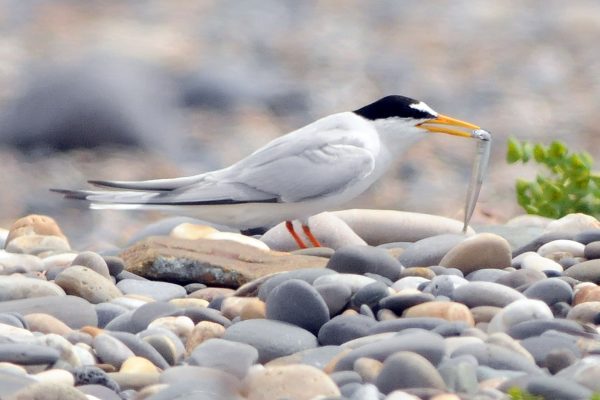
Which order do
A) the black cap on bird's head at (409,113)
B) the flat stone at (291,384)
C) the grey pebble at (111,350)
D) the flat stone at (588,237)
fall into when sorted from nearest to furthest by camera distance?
the flat stone at (291,384) → the grey pebble at (111,350) → the flat stone at (588,237) → the black cap on bird's head at (409,113)

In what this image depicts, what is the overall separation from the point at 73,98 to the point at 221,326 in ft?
21.2

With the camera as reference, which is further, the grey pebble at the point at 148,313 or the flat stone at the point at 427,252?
the flat stone at the point at 427,252

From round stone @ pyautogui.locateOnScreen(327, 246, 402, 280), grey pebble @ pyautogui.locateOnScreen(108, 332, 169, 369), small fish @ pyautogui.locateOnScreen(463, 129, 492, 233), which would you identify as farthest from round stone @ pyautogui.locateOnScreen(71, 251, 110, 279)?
small fish @ pyautogui.locateOnScreen(463, 129, 492, 233)

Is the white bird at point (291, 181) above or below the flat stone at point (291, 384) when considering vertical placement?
above

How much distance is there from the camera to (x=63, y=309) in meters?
4.30

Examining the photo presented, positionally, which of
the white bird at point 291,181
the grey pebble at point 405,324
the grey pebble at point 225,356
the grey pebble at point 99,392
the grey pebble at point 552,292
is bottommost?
the grey pebble at point 99,392

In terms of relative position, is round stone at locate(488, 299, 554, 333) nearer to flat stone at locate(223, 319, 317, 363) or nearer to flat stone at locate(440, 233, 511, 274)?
flat stone at locate(223, 319, 317, 363)

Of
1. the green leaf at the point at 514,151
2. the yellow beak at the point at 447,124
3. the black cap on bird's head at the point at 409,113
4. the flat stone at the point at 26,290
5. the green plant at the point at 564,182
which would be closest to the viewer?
the flat stone at the point at 26,290

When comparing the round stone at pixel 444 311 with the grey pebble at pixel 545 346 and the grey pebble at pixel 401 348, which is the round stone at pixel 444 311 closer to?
the grey pebble at pixel 545 346

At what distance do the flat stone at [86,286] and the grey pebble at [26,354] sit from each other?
1.14m

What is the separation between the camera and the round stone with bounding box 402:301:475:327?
154 inches

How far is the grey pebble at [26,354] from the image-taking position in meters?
3.46

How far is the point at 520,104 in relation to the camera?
37.9ft

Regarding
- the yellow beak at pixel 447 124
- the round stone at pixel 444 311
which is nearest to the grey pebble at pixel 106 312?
the round stone at pixel 444 311
